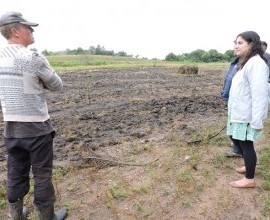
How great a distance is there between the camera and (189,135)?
5.74 meters

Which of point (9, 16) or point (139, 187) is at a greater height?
point (9, 16)

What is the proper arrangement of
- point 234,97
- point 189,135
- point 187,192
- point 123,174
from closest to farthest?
point 234,97 < point 187,192 < point 123,174 < point 189,135

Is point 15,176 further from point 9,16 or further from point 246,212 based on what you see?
point 246,212

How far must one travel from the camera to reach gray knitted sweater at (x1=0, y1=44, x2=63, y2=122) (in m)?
2.64

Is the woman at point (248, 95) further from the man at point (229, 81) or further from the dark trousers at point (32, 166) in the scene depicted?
the dark trousers at point (32, 166)

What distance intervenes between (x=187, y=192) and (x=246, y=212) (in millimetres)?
639

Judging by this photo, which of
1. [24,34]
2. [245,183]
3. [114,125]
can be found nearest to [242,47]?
[245,183]

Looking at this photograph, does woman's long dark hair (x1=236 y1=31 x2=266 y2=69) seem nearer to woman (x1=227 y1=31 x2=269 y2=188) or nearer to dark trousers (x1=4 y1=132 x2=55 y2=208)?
woman (x1=227 y1=31 x2=269 y2=188)

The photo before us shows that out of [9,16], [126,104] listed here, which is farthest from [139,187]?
[126,104]

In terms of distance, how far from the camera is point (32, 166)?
2.85 meters

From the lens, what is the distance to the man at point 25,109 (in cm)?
264

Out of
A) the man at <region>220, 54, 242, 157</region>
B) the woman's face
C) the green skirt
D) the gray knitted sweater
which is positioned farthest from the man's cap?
the man at <region>220, 54, 242, 157</region>

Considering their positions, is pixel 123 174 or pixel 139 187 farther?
pixel 123 174

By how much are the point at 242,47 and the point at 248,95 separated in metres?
0.48
